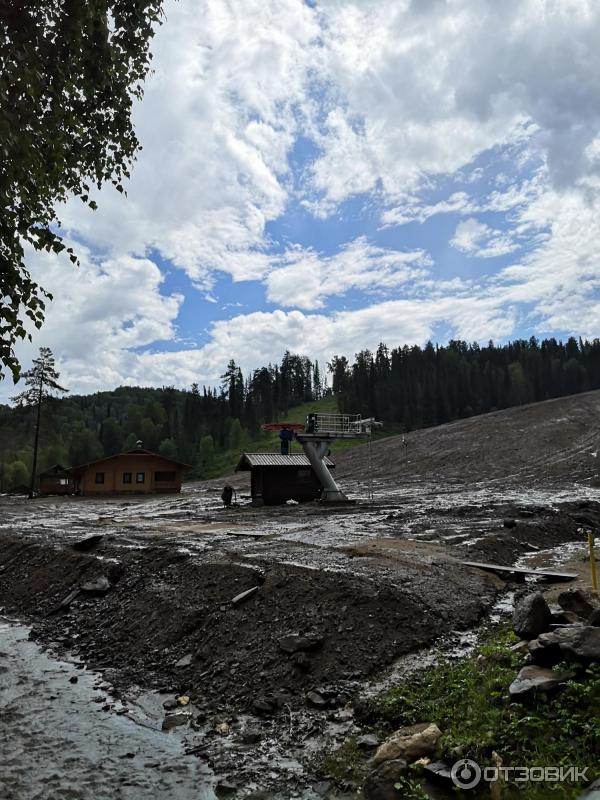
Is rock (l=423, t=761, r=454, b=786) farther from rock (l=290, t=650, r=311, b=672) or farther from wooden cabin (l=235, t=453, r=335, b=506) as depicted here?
wooden cabin (l=235, t=453, r=335, b=506)

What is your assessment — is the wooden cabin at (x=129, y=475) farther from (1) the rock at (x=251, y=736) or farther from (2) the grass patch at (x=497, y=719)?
(2) the grass patch at (x=497, y=719)

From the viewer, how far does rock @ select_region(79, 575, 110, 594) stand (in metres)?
15.7

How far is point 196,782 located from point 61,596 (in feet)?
36.0

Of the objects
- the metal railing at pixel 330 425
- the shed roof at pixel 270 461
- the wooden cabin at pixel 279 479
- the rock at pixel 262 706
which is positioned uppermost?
the metal railing at pixel 330 425

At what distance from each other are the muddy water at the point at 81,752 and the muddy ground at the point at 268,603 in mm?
506

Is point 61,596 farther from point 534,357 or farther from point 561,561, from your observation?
point 534,357

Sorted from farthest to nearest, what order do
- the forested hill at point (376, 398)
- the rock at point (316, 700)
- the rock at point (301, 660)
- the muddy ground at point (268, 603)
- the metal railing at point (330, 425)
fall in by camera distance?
the forested hill at point (376, 398) < the metal railing at point (330, 425) < the rock at point (301, 660) < the rock at point (316, 700) < the muddy ground at point (268, 603)

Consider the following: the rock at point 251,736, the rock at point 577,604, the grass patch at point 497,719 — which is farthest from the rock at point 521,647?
the rock at point 251,736

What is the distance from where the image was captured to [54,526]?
2809cm

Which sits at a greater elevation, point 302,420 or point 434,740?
point 302,420

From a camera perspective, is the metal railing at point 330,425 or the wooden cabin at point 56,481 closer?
the metal railing at point 330,425

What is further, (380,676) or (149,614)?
(149,614)

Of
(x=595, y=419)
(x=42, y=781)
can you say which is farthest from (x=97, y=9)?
(x=595, y=419)

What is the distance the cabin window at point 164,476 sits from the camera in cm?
6378
